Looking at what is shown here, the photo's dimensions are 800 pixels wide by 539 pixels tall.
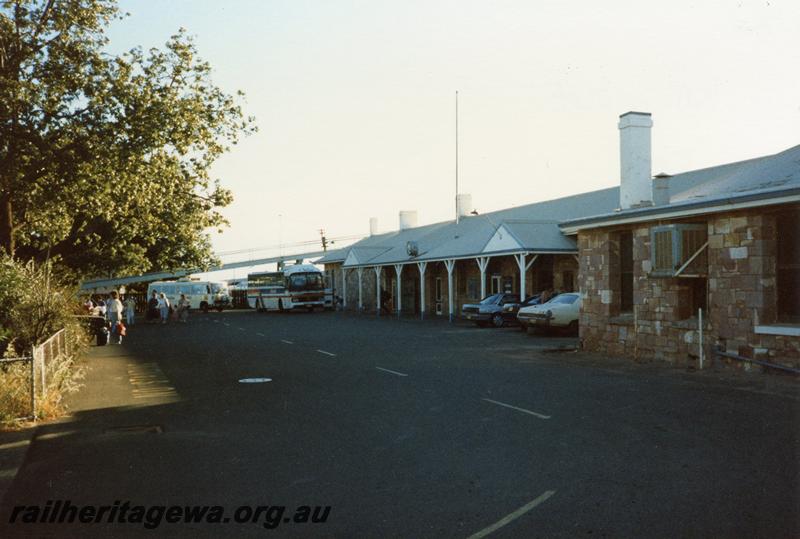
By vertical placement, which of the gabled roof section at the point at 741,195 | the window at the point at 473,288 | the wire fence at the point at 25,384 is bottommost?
the wire fence at the point at 25,384

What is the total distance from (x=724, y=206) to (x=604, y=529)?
11781mm

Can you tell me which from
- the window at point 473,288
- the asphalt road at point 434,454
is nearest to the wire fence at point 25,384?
the asphalt road at point 434,454

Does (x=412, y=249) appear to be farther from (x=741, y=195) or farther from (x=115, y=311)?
(x=741, y=195)

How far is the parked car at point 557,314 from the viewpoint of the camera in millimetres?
26312

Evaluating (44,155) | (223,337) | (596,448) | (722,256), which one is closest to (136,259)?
(223,337)

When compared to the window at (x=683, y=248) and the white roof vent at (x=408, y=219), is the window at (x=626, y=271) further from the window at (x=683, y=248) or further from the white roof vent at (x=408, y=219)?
the white roof vent at (x=408, y=219)

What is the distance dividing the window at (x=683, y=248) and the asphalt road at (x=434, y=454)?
260cm

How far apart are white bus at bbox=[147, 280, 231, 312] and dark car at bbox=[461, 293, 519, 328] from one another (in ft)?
106

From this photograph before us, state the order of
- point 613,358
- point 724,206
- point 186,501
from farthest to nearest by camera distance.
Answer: point 613,358
point 724,206
point 186,501

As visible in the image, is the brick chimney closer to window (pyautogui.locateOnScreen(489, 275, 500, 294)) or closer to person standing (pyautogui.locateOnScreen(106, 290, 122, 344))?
person standing (pyautogui.locateOnScreen(106, 290, 122, 344))

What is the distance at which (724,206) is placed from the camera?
51.4 ft

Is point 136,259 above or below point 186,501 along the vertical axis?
above

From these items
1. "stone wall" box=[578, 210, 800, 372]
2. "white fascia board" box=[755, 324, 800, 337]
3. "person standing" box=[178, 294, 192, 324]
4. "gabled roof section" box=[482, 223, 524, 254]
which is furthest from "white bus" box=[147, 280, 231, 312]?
"white fascia board" box=[755, 324, 800, 337]

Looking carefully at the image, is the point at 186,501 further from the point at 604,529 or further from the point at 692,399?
the point at 692,399
